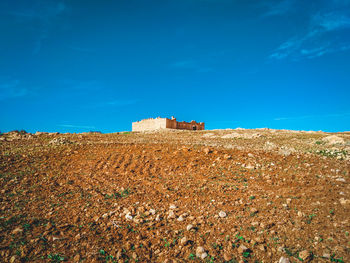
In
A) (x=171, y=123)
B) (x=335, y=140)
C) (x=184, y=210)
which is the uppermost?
(x=171, y=123)

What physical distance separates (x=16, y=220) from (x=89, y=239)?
248 cm

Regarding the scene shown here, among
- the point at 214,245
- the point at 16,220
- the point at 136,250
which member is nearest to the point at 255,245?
the point at 214,245

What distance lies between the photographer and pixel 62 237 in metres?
4.54

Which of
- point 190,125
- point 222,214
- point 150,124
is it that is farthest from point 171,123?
point 222,214

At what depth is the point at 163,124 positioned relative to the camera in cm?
5203

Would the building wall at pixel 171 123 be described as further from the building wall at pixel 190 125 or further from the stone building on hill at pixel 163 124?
the building wall at pixel 190 125

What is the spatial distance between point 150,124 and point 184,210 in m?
52.2

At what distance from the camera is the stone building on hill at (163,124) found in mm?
52375

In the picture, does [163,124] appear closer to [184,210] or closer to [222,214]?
[184,210]

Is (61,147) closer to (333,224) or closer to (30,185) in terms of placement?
(30,185)

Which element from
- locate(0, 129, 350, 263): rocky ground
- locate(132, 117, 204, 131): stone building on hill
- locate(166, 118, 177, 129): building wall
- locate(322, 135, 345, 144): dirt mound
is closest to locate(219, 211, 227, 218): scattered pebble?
locate(0, 129, 350, 263): rocky ground

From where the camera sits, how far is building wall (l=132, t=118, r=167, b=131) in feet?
172

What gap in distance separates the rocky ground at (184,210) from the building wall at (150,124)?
4265 cm

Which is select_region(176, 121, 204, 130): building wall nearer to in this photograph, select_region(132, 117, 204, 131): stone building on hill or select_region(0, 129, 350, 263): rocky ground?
select_region(132, 117, 204, 131): stone building on hill
